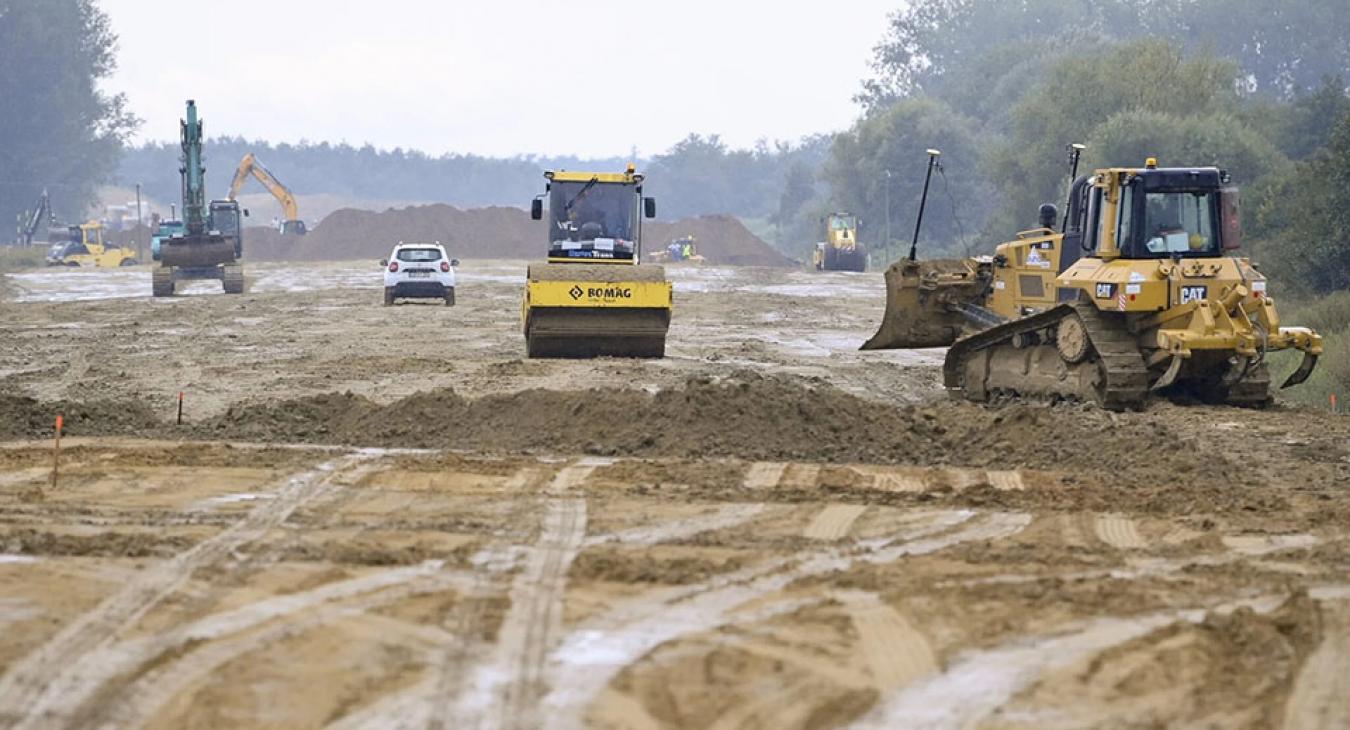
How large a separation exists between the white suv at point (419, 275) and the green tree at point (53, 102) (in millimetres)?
62502

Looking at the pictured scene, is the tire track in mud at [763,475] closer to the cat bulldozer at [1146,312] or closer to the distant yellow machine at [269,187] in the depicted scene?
the cat bulldozer at [1146,312]

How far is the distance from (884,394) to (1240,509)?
9424mm

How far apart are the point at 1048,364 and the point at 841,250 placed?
53283mm

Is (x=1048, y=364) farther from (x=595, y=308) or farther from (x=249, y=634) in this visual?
(x=249, y=634)

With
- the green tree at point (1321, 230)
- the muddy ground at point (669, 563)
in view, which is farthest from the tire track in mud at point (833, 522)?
the green tree at point (1321, 230)

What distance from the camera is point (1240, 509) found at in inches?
468

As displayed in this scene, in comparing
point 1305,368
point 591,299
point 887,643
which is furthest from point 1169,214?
point 887,643

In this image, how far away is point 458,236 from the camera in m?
96.4

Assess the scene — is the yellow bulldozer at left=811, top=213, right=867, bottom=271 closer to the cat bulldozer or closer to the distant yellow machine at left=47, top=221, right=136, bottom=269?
the distant yellow machine at left=47, top=221, right=136, bottom=269

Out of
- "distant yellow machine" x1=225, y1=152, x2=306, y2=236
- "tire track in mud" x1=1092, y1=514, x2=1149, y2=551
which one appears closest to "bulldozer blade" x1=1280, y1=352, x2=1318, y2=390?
"tire track in mud" x1=1092, y1=514, x2=1149, y2=551

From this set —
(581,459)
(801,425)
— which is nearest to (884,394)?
(801,425)

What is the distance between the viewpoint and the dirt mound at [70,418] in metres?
15.8

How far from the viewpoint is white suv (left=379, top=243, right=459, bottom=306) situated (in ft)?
129

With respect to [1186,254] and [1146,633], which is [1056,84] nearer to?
[1186,254]
